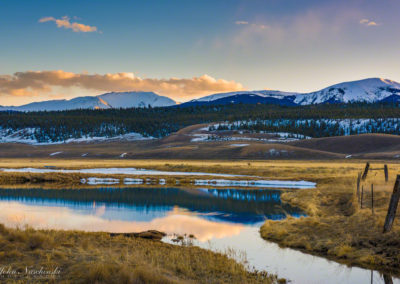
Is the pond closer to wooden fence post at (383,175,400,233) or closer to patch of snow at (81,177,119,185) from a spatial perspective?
wooden fence post at (383,175,400,233)

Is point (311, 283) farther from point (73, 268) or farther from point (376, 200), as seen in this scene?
point (376, 200)

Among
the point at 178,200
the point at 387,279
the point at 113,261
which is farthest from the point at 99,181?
the point at 387,279

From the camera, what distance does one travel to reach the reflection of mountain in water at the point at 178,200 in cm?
3065

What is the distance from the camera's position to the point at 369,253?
16812 mm

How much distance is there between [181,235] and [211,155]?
98217 millimetres

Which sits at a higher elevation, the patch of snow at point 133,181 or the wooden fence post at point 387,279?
the wooden fence post at point 387,279

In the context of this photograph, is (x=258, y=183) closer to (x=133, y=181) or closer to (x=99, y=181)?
(x=133, y=181)

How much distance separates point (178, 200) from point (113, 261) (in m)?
24.3

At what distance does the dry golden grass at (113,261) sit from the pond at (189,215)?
1915 millimetres

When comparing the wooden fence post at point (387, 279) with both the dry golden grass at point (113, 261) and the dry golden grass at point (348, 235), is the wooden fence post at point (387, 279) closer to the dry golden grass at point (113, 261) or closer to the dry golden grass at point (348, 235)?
the dry golden grass at point (348, 235)

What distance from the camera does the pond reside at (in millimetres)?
16469

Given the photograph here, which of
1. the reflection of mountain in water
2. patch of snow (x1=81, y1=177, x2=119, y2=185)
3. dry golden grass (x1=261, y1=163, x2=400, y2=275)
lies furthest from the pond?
patch of snow (x1=81, y1=177, x2=119, y2=185)

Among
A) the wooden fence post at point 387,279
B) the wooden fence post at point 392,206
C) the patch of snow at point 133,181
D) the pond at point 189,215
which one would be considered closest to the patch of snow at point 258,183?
the pond at point 189,215

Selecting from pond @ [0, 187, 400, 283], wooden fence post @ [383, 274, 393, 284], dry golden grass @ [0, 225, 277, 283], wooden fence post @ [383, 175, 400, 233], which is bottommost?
pond @ [0, 187, 400, 283]
